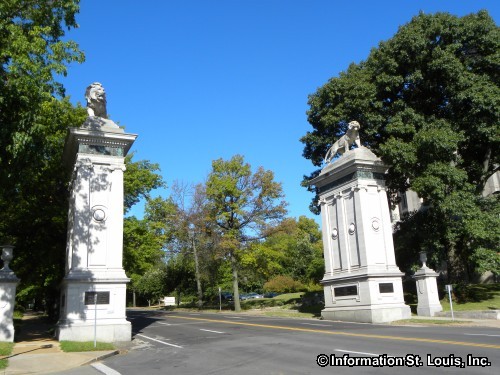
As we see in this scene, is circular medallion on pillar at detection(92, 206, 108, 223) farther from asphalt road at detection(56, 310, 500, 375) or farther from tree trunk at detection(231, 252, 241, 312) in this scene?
tree trunk at detection(231, 252, 241, 312)

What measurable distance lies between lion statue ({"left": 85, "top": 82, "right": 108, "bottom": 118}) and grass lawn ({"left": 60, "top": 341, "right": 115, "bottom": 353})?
32.8 feet

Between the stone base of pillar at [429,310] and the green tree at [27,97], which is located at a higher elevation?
the green tree at [27,97]

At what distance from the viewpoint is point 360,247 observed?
81.9ft

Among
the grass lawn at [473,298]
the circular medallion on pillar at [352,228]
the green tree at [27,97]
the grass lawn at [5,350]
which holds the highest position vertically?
the green tree at [27,97]

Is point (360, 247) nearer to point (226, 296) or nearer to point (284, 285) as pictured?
point (226, 296)

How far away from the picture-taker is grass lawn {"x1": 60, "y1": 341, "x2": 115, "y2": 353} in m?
14.8

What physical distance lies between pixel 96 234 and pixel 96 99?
20.6 feet

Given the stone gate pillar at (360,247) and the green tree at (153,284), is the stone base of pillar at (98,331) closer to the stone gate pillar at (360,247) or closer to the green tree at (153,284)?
the stone gate pillar at (360,247)

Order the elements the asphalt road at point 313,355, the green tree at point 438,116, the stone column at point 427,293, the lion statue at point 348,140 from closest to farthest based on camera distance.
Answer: the asphalt road at point 313,355 → the stone column at point 427,293 → the green tree at point 438,116 → the lion statue at point 348,140

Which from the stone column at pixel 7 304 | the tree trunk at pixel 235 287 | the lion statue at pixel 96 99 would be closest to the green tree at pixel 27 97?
the lion statue at pixel 96 99

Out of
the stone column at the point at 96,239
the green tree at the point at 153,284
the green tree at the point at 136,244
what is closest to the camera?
the stone column at the point at 96,239

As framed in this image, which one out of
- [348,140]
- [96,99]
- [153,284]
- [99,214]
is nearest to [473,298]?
[348,140]

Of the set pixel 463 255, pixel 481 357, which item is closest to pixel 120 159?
pixel 481 357

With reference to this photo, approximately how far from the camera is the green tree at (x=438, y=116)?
82.4 ft
